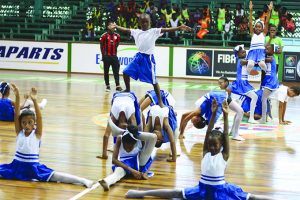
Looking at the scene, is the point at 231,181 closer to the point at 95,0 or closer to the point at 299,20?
the point at 299,20

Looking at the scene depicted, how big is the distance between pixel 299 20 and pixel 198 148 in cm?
1587

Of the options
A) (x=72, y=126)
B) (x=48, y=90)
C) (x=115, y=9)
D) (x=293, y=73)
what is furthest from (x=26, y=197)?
(x=115, y=9)

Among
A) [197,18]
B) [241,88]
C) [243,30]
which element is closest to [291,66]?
[243,30]

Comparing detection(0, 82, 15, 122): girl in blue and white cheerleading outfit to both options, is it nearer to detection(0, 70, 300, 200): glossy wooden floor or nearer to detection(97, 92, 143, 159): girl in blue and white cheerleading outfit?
detection(0, 70, 300, 200): glossy wooden floor

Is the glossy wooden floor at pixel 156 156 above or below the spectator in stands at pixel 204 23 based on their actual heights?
below

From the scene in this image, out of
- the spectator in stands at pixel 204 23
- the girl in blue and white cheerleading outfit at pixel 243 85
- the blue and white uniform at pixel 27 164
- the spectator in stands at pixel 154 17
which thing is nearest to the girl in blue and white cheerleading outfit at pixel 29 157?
the blue and white uniform at pixel 27 164

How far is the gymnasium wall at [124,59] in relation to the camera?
824 inches

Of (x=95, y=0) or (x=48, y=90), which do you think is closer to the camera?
(x=48, y=90)

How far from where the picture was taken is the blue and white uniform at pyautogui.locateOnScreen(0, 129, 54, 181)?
6742mm

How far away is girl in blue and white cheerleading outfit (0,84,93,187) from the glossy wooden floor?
0.31ft

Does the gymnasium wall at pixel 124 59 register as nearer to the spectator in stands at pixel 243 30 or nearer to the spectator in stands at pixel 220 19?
the spectator in stands at pixel 243 30

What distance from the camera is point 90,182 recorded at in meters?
6.73

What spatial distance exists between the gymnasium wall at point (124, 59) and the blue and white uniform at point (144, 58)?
1088 cm

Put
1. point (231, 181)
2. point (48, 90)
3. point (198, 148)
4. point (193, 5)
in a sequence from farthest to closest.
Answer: point (193, 5) < point (48, 90) < point (198, 148) < point (231, 181)
